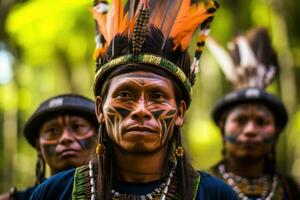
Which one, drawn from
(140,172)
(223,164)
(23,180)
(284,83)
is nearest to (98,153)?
(140,172)

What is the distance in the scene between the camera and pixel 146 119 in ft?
14.6

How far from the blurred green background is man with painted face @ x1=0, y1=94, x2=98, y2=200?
4578 millimetres

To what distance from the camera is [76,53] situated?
16312 mm

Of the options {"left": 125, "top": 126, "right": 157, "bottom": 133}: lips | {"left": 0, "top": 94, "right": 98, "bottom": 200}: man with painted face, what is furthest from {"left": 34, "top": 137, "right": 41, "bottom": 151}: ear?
{"left": 125, "top": 126, "right": 157, "bottom": 133}: lips

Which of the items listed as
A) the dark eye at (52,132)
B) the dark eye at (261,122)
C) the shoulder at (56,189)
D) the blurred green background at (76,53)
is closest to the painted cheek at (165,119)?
the shoulder at (56,189)

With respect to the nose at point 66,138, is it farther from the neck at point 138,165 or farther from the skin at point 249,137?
the skin at point 249,137

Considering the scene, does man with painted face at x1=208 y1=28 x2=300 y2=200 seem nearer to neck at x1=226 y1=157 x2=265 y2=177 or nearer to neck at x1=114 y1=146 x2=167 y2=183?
neck at x1=226 y1=157 x2=265 y2=177

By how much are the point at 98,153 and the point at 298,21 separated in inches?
481

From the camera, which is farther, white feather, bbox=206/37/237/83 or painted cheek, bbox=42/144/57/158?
white feather, bbox=206/37/237/83

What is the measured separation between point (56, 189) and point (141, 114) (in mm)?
693

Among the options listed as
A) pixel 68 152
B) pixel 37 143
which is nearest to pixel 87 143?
pixel 68 152

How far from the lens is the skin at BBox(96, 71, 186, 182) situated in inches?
174

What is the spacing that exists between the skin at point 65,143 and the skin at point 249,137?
1527 millimetres

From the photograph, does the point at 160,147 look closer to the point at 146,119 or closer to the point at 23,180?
the point at 146,119
